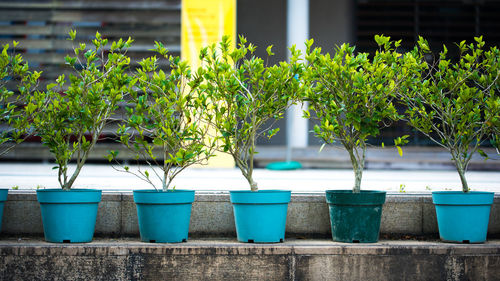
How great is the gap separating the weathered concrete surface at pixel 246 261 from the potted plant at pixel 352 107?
0.85 ft

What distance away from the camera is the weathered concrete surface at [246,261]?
13.7ft

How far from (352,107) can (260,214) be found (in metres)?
1.08

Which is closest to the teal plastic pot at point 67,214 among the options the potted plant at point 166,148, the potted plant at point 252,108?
the potted plant at point 166,148

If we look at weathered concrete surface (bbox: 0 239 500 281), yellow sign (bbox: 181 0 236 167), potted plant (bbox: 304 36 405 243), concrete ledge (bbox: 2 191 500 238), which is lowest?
weathered concrete surface (bbox: 0 239 500 281)

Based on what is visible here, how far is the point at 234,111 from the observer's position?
15.3 feet

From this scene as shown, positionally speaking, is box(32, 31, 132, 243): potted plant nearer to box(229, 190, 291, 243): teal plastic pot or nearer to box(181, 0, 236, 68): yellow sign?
box(229, 190, 291, 243): teal plastic pot

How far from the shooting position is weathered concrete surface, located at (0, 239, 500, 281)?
418 cm

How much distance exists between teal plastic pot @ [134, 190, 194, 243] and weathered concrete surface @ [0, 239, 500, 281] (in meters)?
0.11

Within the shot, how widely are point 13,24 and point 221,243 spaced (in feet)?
22.7

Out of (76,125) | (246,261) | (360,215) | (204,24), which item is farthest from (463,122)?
(204,24)

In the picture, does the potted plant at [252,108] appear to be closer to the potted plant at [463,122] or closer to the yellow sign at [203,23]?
the potted plant at [463,122]

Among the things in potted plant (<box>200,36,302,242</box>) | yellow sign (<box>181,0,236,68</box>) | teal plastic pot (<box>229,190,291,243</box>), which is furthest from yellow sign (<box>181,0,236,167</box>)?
teal plastic pot (<box>229,190,291,243</box>)

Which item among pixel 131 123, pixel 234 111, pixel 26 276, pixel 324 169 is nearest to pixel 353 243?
pixel 234 111

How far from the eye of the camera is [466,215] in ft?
14.9
